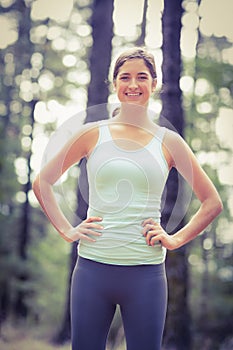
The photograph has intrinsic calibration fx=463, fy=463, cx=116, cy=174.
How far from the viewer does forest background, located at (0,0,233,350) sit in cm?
296

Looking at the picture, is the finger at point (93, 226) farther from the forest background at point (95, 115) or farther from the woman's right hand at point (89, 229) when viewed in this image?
the forest background at point (95, 115)

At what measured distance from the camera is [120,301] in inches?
45.4

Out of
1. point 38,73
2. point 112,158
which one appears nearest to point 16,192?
point 38,73

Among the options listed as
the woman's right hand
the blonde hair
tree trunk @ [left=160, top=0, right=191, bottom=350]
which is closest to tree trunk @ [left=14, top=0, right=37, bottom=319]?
tree trunk @ [left=160, top=0, right=191, bottom=350]

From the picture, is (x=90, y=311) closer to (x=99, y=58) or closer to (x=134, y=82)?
(x=134, y=82)

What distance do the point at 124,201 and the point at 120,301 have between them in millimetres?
250

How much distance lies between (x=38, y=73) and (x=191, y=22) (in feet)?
5.74

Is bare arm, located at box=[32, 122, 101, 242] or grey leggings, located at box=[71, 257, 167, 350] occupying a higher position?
bare arm, located at box=[32, 122, 101, 242]

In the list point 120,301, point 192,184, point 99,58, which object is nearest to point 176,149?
point 192,184

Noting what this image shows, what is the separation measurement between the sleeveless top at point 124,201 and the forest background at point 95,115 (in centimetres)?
56

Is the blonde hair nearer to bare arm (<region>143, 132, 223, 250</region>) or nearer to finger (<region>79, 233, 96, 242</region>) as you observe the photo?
bare arm (<region>143, 132, 223, 250</region>)

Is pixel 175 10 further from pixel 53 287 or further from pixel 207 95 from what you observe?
pixel 53 287

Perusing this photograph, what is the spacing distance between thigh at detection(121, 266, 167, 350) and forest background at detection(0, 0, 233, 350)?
592mm

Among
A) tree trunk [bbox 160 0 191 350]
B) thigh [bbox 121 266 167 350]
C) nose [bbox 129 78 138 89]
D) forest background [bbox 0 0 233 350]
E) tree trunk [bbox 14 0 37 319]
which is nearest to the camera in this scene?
thigh [bbox 121 266 167 350]
